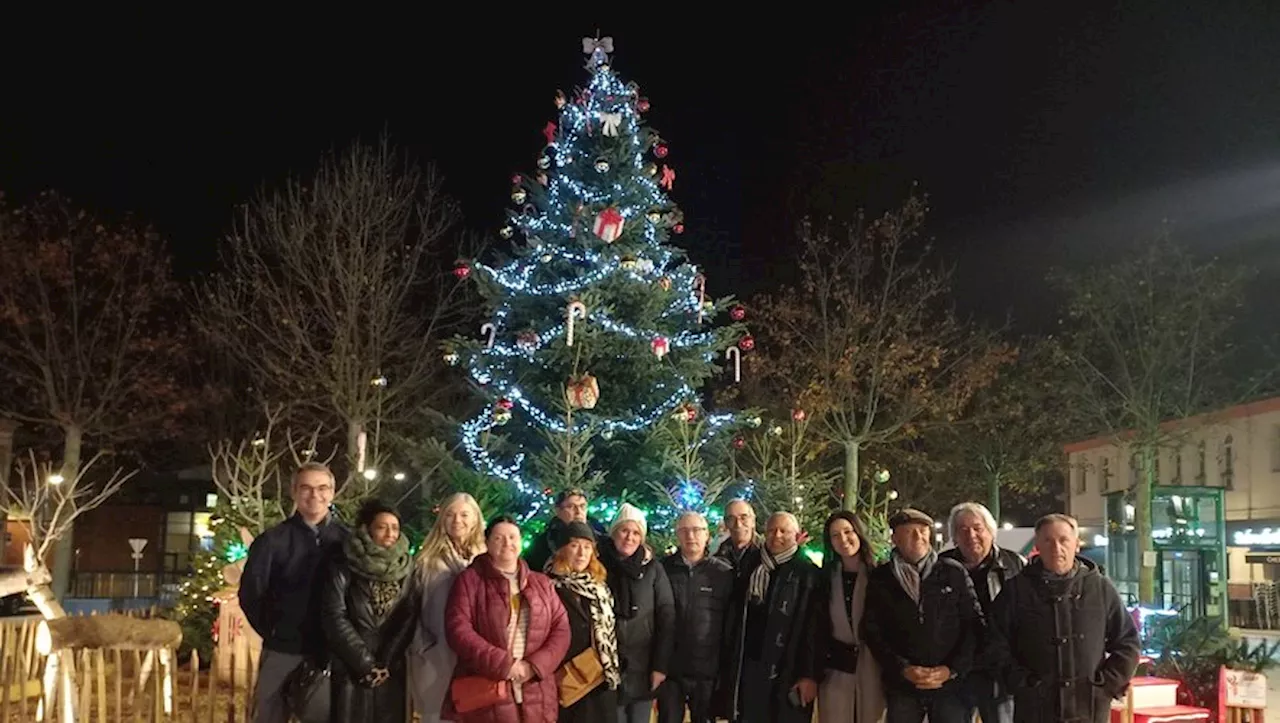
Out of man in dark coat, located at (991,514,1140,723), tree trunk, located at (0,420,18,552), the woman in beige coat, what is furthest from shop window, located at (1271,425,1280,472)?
tree trunk, located at (0,420,18,552)

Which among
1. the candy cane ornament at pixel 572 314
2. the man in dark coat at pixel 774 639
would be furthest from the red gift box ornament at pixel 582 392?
the man in dark coat at pixel 774 639

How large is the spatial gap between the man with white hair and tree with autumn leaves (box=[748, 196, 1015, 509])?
18.0 meters

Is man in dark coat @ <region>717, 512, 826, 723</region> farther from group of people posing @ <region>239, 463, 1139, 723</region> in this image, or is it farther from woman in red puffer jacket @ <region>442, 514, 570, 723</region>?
woman in red puffer jacket @ <region>442, 514, 570, 723</region>

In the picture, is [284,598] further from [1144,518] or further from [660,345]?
[1144,518]

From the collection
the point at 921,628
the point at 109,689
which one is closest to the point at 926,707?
the point at 921,628

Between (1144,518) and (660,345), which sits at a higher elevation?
(660,345)

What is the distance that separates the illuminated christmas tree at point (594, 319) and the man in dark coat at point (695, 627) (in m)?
6.18

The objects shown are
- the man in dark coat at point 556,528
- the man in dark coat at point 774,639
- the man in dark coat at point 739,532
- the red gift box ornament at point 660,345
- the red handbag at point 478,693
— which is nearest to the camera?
the red handbag at point 478,693

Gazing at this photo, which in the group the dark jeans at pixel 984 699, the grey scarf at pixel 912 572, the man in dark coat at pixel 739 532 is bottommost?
the dark jeans at pixel 984 699

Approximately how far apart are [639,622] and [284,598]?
1932 millimetres

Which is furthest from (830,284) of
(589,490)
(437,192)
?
(589,490)

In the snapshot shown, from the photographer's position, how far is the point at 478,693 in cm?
561

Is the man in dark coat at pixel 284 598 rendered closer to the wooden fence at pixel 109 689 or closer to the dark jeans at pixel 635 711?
the dark jeans at pixel 635 711

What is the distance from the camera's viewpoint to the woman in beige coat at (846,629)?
604 cm
